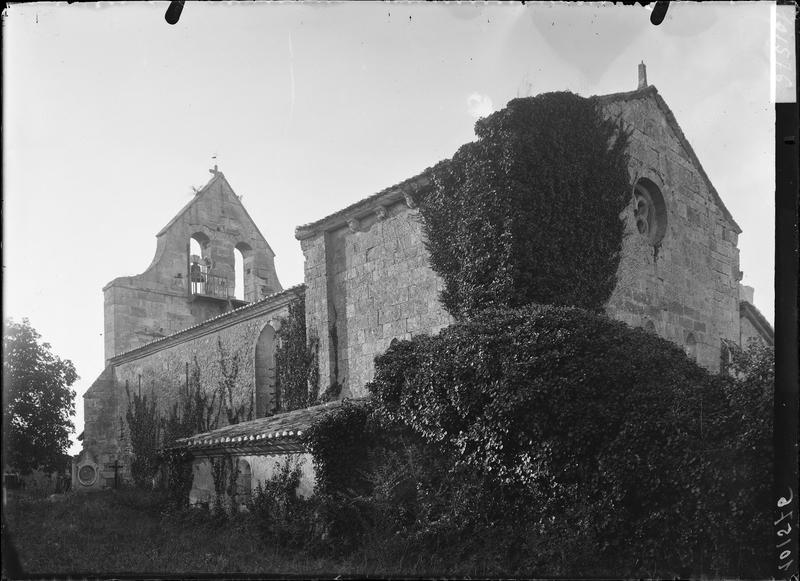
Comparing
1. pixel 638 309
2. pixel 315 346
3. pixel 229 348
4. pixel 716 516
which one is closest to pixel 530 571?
pixel 716 516

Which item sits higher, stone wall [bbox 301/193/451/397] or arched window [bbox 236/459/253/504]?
stone wall [bbox 301/193/451/397]

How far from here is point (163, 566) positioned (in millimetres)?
9914

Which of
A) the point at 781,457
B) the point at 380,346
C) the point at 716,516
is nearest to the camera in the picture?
the point at 781,457

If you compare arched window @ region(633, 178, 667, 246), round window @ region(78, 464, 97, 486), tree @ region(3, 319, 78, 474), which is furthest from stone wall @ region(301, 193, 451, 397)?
tree @ region(3, 319, 78, 474)

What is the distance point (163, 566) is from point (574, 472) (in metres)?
5.26

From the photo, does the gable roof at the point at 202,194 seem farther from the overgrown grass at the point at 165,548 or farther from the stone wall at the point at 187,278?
the overgrown grass at the point at 165,548

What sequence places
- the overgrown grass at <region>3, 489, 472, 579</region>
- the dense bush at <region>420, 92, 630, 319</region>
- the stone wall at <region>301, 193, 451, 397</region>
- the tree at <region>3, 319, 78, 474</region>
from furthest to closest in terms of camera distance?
the tree at <region>3, 319, 78, 474</region> < the stone wall at <region>301, 193, 451, 397</region> < the dense bush at <region>420, 92, 630, 319</region> < the overgrown grass at <region>3, 489, 472, 579</region>

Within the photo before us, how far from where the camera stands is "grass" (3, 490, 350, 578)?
970 centimetres

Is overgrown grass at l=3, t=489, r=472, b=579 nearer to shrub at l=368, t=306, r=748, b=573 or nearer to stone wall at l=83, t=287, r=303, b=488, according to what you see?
shrub at l=368, t=306, r=748, b=573

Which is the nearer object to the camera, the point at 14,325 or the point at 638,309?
the point at 638,309

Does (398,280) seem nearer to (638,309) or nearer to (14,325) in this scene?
(638,309)

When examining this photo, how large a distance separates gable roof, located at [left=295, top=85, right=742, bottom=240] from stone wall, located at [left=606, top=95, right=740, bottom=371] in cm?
9

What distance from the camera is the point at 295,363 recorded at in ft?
61.3

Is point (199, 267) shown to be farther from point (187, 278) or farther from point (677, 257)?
point (677, 257)
